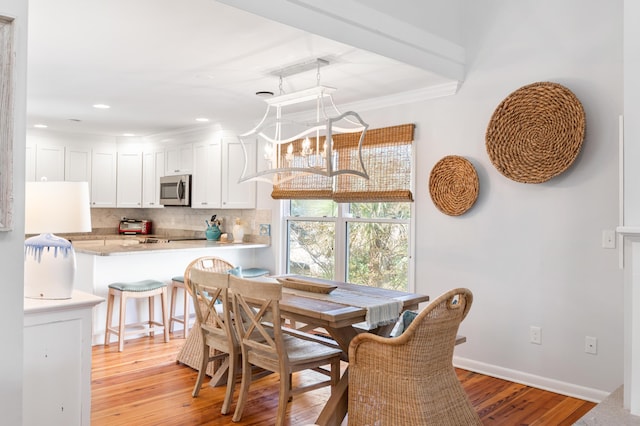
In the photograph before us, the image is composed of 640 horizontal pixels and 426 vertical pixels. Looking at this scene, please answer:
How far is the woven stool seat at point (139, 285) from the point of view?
172 inches

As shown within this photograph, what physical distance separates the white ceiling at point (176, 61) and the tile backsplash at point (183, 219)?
49.8 inches

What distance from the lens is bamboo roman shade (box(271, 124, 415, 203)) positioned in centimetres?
429

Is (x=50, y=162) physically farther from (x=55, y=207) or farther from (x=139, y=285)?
(x=55, y=207)

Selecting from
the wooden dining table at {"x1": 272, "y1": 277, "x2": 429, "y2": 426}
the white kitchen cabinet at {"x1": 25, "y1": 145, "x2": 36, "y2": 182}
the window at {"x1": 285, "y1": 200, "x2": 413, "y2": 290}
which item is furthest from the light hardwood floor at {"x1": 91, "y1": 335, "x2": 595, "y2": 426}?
the white kitchen cabinet at {"x1": 25, "y1": 145, "x2": 36, "y2": 182}

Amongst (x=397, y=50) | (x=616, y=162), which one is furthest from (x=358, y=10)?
(x=616, y=162)

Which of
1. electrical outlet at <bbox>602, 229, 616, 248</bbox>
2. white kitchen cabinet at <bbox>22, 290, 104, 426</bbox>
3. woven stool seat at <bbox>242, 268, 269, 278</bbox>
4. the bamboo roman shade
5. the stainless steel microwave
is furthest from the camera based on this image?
the stainless steel microwave

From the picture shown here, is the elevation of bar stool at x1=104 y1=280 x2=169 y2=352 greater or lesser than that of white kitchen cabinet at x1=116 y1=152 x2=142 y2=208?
lesser

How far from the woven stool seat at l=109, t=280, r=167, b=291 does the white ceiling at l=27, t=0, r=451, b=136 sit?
172 cm

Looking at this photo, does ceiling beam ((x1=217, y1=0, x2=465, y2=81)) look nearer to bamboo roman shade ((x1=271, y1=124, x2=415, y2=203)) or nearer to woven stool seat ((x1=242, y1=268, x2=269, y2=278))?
bamboo roman shade ((x1=271, y1=124, x2=415, y2=203))

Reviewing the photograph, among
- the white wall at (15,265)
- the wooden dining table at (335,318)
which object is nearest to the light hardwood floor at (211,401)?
the wooden dining table at (335,318)

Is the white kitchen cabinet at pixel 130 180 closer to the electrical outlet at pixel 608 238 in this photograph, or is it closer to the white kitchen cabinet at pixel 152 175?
the white kitchen cabinet at pixel 152 175

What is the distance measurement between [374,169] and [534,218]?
1503 millimetres

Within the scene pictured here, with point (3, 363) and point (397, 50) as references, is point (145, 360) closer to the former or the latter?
point (3, 363)

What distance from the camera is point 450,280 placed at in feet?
13.2
